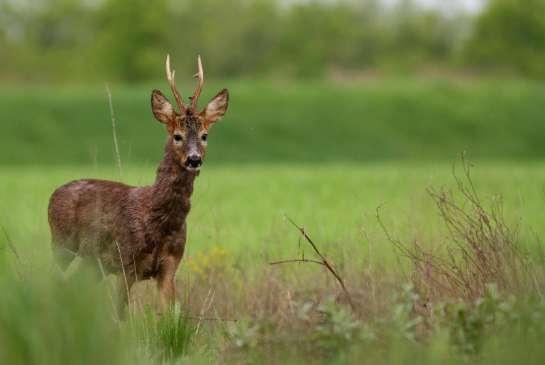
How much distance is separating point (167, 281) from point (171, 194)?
0.60 meters

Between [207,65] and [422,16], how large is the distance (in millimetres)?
19717

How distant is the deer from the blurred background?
82.3 ft

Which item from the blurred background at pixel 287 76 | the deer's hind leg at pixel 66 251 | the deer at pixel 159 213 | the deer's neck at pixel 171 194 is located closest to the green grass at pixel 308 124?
the blurred background at pixel 287 76

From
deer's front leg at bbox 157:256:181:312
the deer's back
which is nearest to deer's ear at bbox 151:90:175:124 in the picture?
the deer's back

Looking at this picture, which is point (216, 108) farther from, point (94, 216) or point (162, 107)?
point (94, 216)

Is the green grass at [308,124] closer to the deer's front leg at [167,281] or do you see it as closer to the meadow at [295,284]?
the meadow at [295,284]

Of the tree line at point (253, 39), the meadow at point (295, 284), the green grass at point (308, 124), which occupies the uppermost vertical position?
the tree line at point (253, 39)

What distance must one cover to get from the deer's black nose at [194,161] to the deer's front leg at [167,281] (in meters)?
0.63

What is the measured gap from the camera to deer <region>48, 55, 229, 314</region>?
8500 mm

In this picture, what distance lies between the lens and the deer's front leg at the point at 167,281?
27.7 ft

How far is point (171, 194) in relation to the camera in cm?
874

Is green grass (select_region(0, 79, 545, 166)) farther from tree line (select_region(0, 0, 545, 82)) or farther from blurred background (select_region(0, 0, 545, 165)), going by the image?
tree line (select_region(0, 0, 545, 82))

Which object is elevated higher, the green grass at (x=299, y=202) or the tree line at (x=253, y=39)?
the tree line at (x=253, y=39)

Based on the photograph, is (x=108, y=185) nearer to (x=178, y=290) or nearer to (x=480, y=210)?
(x=178, y=290)
